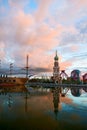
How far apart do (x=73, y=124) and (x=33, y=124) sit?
Answer: 12.9 feet

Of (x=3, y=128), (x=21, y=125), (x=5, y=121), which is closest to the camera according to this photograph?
(x=3, y=128)

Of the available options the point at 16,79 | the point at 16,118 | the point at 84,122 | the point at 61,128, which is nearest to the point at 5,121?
the point at 16,118

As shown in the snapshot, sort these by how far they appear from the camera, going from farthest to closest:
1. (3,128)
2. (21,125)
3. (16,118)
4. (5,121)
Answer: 1. (16,118)
2. (5,121)
3. (21,125)
4. (3,128)

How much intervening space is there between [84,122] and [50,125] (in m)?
4.10

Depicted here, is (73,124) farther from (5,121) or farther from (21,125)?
(5,121)

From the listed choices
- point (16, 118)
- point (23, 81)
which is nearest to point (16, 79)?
point (23, 81)

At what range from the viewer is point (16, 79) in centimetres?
17550

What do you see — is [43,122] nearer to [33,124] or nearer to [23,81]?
[33,124]

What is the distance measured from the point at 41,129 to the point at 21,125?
→ 96.4 inches

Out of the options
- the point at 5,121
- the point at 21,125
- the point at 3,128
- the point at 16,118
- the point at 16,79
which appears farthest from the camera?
the point at 16,79

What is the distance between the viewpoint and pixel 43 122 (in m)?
24.2

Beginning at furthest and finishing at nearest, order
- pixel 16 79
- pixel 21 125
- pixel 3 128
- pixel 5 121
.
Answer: pixel 16 79
pixel 5 121
pixel 21 125
pixel 3 128

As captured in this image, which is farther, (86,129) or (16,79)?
(16,79)

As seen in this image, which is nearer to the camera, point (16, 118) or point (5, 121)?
point (5, 121)
